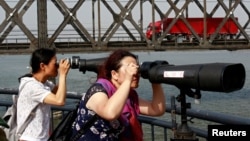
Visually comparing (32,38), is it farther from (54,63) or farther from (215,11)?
(54,63)

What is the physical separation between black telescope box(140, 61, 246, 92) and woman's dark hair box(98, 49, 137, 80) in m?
0.26

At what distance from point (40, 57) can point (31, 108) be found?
366 mm

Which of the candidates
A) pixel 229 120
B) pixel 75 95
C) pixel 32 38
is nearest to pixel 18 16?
pixel 32 38

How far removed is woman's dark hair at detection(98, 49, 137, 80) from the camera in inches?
140

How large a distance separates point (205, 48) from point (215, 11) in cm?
1020

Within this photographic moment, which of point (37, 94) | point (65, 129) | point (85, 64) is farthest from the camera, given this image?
point (37, 94)

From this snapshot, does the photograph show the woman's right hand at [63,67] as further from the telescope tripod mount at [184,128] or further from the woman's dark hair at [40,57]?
the telescope tripod mount at [184,128]

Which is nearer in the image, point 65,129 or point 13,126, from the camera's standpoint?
point 65,129

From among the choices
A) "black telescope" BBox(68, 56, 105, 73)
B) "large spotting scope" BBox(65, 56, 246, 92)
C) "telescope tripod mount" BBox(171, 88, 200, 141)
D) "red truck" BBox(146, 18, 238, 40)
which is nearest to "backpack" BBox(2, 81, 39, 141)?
→ "black telescope" BBox(68, 56, 105, 73)

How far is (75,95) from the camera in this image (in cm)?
588

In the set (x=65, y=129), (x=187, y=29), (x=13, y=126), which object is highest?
(x=187, y=29)

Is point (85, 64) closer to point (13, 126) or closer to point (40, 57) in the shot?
point (40, 57)

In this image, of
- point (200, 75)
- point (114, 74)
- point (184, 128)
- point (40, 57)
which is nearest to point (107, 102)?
point (114, 74)

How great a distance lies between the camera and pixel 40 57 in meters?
4.51
